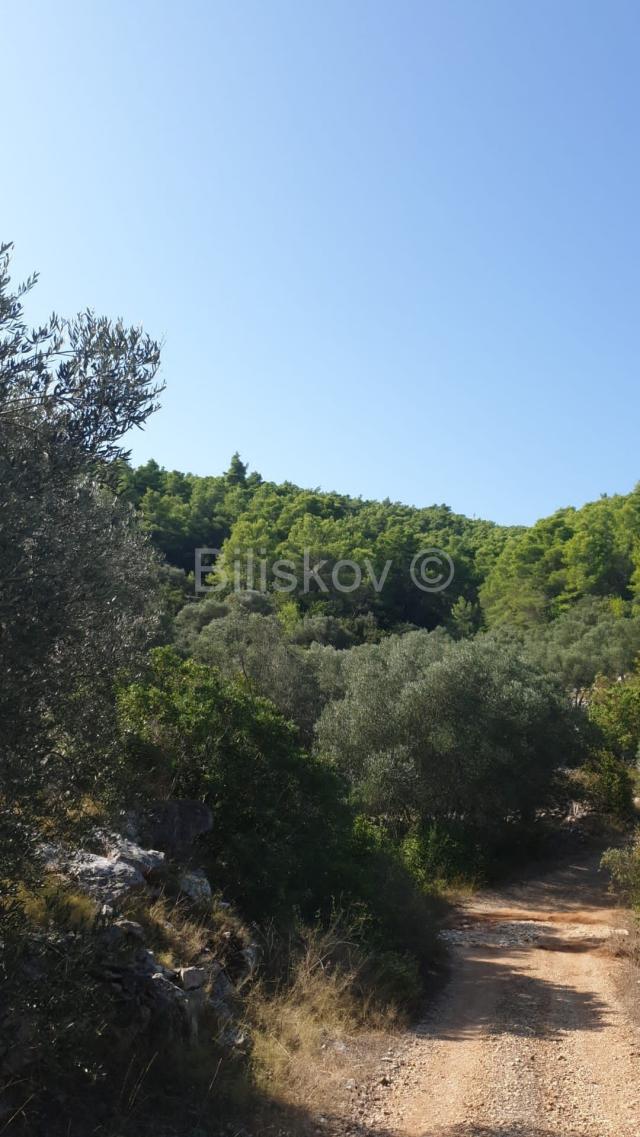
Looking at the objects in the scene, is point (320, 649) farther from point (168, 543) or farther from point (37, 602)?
point (37, 602)

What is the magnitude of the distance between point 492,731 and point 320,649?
59.3 feet

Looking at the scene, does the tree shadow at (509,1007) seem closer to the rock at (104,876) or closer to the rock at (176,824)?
the rock at (176,824)

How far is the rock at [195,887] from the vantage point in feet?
29.0

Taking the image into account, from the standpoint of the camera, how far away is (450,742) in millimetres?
23375

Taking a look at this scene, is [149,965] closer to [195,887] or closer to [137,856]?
[137,856]

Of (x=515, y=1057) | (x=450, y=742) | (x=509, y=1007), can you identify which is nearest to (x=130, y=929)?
(x=515, y=1057)

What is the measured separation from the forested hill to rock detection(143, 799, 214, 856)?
48326 millimetres

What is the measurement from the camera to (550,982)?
1173cm

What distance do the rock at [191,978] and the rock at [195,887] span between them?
1.87 metres

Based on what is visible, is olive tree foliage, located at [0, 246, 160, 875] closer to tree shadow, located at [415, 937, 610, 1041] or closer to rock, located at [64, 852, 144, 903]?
rock, located at [64, 852, 144, 903]

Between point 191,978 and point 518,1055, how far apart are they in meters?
3.74

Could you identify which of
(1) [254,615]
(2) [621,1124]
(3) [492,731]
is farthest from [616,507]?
(2) [621,1124]

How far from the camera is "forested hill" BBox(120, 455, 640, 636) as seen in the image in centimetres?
6406

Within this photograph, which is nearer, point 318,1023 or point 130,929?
point 130,929
